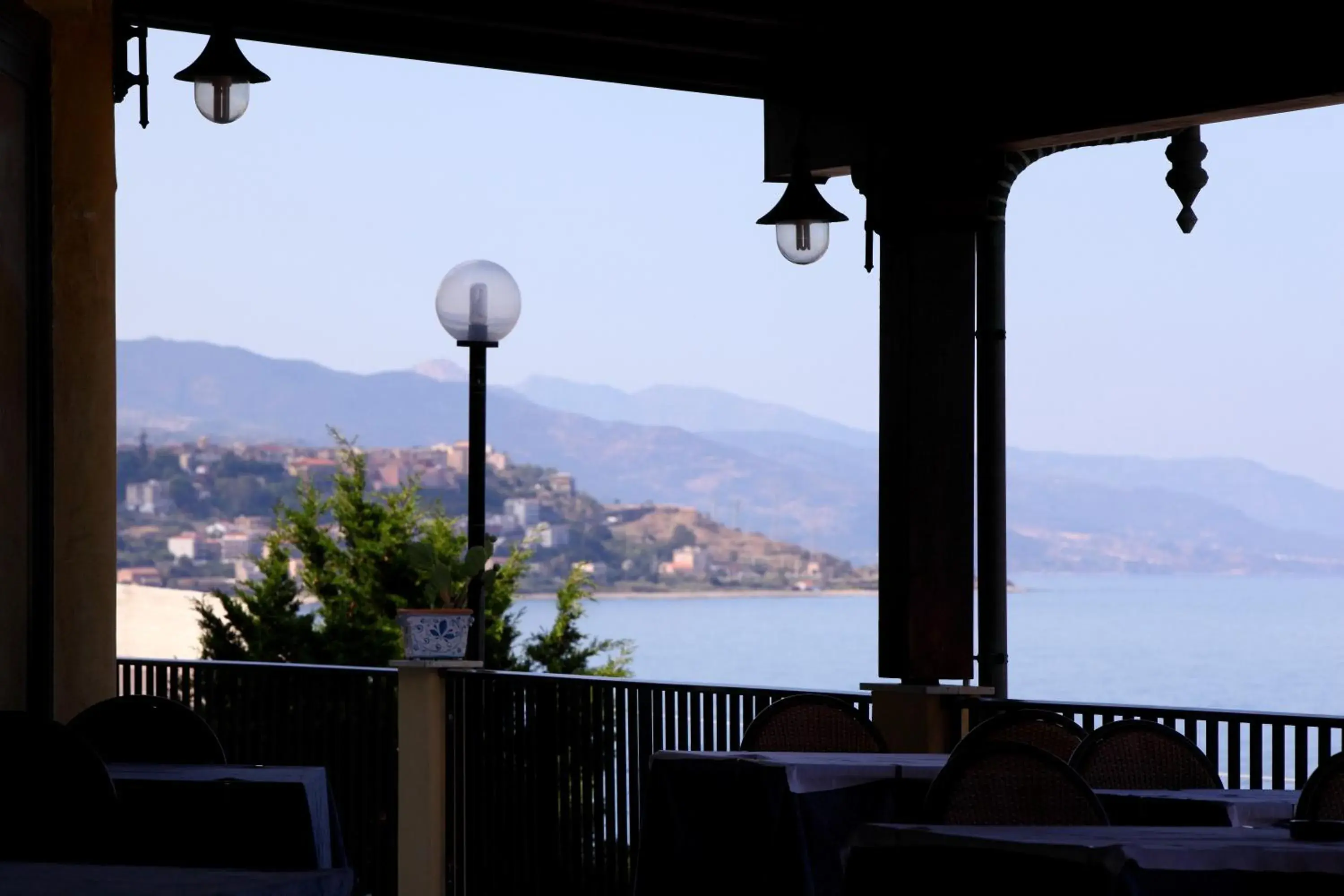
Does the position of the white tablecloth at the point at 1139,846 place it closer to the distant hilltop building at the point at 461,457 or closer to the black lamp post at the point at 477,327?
the black lamp post at the point at 477,327

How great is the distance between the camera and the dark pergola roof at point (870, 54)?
6332 mm

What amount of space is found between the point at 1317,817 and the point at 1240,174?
72.8m

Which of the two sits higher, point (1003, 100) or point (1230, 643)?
point (1003, 100)

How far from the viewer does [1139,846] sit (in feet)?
10.6

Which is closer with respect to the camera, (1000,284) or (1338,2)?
(1338,2)

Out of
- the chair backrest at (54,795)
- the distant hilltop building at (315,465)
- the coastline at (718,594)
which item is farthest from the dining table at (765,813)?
the coastline at (718,594)

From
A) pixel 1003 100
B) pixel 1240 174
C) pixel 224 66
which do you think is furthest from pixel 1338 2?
pixel 1240 174

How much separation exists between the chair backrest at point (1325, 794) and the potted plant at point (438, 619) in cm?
410

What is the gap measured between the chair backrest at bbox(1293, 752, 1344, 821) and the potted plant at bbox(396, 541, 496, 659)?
4099 mm

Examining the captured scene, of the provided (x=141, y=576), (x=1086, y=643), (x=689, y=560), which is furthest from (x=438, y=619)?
(x=1086, y=643)

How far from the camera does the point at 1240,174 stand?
72.3 metres

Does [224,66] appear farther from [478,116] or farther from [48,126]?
[478,116]

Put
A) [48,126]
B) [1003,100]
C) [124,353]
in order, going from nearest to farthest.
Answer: [48,126], [1003,100], [124,353]

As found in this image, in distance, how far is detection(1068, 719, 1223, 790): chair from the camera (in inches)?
193
